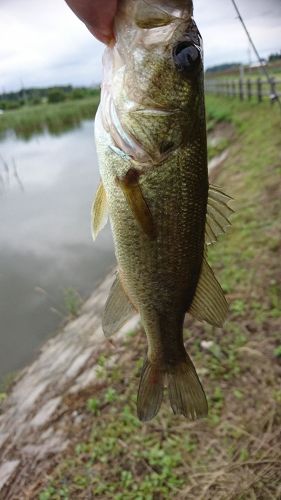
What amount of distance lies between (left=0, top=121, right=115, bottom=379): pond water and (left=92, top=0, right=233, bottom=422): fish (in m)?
4.86

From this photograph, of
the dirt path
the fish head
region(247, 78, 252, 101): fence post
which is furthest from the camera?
region(247, 78, 252, 101): fence post

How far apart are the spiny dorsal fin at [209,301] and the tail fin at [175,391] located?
0.23 metres

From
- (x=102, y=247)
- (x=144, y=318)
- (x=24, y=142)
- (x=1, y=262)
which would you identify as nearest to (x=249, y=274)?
(x=144, y=318)

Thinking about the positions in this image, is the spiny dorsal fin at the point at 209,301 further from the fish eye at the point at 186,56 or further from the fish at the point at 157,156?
the fish eye at the point at 186,56

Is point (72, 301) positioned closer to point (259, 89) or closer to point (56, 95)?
point (259, 89)

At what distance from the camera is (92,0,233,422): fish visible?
126cm

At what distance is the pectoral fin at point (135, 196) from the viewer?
4.34 feet

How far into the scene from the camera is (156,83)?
130cm

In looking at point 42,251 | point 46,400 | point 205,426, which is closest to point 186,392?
point 205,426

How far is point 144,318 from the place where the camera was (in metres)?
1.65

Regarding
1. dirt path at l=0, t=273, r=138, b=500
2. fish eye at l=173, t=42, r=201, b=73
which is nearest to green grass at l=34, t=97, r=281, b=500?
dirt path at l=0, t=273, r=138, b=500

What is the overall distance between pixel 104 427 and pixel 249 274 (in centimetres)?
223

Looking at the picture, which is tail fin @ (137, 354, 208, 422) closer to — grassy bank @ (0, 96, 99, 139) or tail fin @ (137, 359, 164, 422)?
tail fin @ (137, 359, 164, 422)

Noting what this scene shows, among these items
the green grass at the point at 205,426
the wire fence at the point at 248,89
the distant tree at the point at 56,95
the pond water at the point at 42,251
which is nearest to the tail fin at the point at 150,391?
the green grass at the point at 205,426
